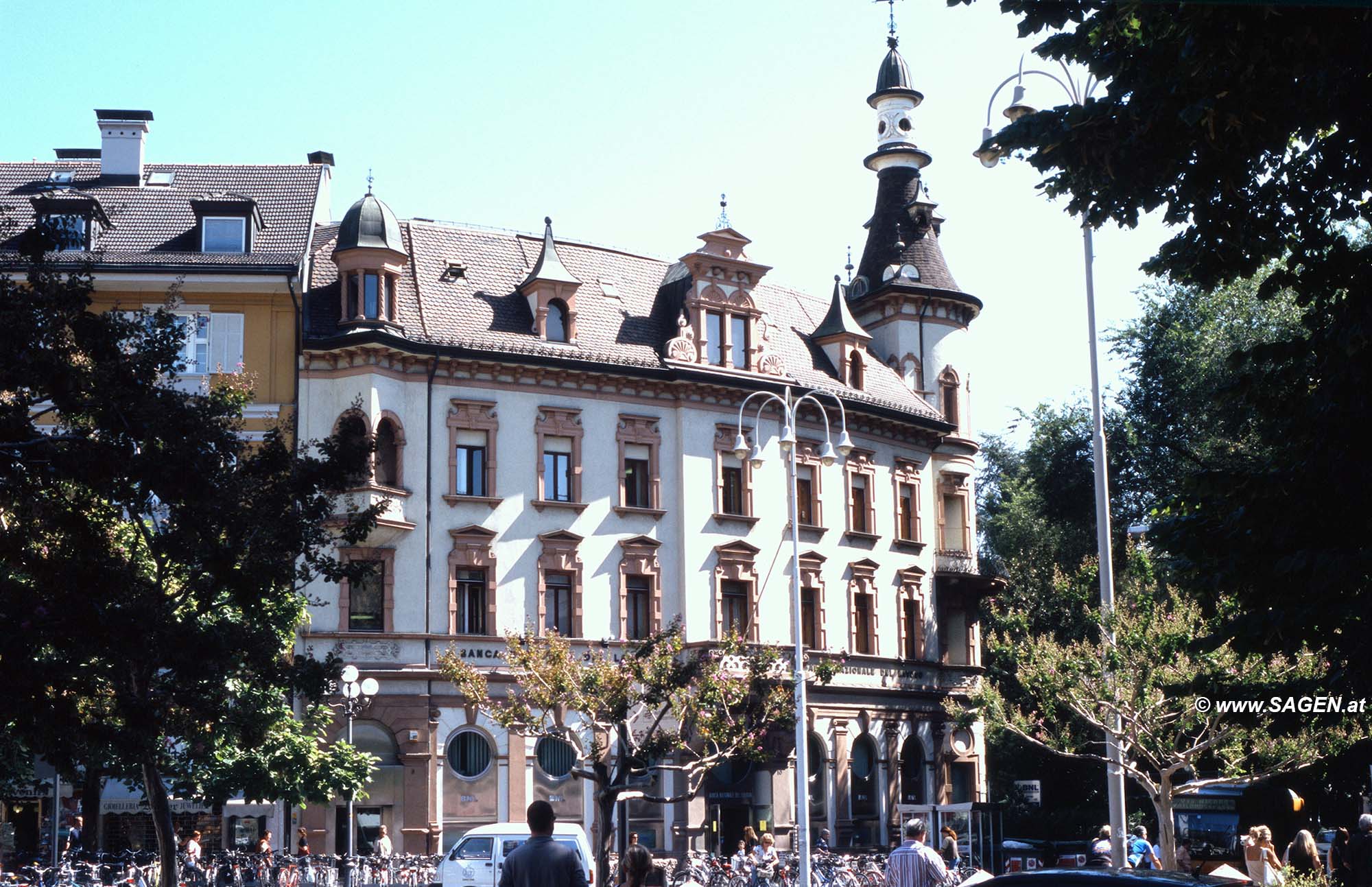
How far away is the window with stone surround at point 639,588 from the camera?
49.4 meters

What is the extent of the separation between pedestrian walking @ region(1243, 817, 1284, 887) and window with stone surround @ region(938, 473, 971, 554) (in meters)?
33.5

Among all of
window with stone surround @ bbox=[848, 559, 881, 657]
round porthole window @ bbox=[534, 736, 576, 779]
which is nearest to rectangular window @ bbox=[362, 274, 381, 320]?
round porthole window @ bbox=[534, 736, 576, 779]

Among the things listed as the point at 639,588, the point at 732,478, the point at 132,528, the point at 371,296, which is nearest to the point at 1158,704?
the point at 639,588

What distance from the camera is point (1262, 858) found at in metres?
24.2

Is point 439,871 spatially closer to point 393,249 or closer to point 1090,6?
point 393,249

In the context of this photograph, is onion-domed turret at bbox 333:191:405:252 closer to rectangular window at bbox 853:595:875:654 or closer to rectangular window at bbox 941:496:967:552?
rectangular window at bbox 853:595:875:654

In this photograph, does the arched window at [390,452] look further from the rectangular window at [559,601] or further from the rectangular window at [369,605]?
the rectangular window at [559,601]

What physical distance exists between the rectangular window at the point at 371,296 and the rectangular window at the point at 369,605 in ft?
22.2

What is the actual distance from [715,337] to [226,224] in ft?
48.7

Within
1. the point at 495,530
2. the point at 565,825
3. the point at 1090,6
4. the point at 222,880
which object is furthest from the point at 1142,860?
the point at 495,530

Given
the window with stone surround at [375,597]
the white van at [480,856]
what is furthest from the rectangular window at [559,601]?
the white van at [480,856]

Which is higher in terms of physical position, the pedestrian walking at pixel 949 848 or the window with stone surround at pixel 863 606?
the window with stone surround at pixel 863 606

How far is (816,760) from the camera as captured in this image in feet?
171

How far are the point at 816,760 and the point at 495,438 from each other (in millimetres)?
14217
